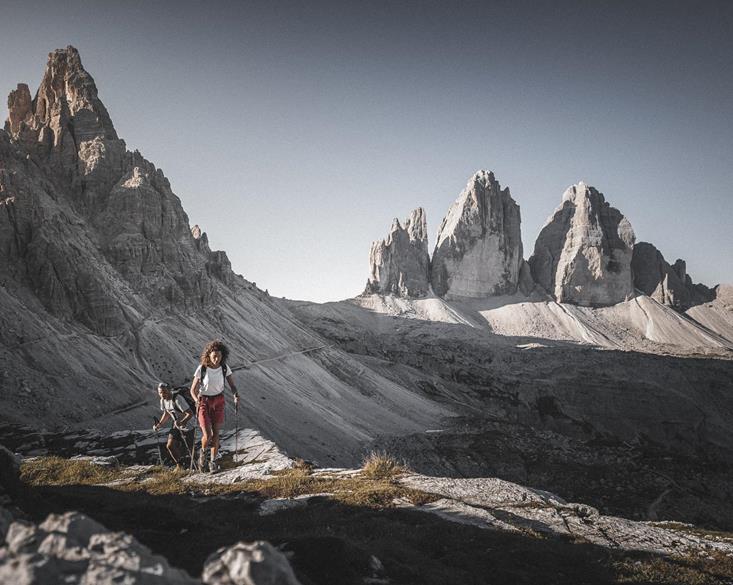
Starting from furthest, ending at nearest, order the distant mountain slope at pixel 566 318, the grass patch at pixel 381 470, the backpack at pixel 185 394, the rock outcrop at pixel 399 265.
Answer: the rock outcrop at pixel 399 265
the distant mountain slope at pixel 566 318
the grass patch at pixel 381 470
the backpack at pixel 185 394

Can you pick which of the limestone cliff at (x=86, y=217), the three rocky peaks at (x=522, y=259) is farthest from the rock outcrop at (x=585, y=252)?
the limestone cliff at (x=86, y=217)

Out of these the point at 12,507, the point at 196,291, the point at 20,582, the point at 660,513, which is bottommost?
the point at 660,513

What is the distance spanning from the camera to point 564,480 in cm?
4206

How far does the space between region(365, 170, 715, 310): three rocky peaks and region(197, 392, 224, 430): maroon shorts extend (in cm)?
13136

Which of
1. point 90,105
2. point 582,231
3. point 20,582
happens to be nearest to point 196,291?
point 90,105

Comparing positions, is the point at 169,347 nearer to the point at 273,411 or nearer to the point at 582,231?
the point at 273,411

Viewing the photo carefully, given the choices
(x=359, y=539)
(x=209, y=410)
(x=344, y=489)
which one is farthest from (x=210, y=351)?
(x=359, y=539)

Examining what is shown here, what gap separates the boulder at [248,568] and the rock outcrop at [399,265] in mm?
138566

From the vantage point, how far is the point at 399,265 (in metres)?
146

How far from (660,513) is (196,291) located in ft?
192

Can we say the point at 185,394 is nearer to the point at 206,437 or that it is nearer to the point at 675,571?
the point at 206,437

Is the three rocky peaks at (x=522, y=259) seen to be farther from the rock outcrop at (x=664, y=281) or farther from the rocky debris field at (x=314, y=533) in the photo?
the rocky debris field at (x=314, y=533)

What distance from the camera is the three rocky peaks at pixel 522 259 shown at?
465 ft

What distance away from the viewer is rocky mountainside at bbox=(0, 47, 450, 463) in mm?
37094
